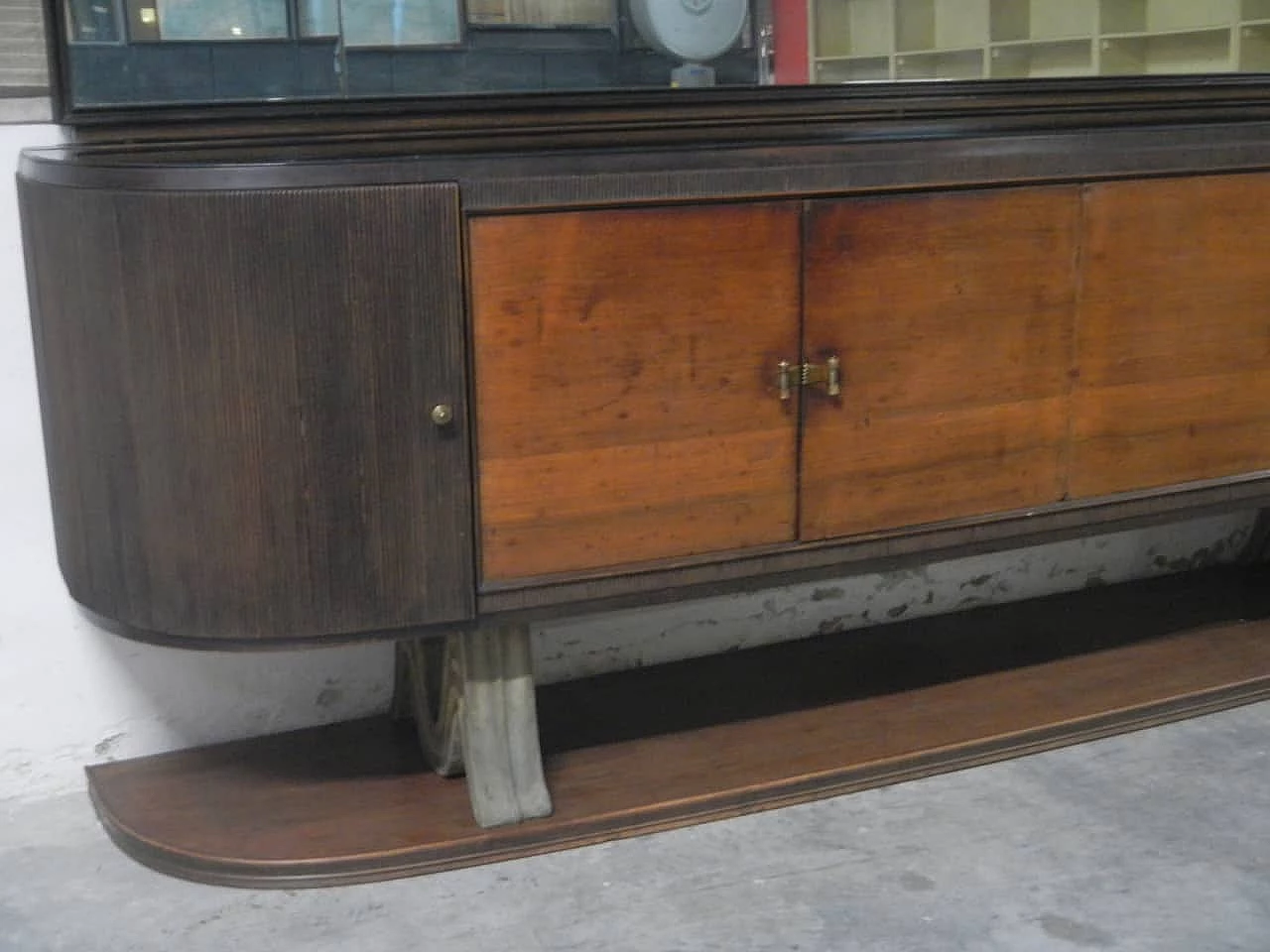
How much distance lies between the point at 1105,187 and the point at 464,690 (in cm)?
92

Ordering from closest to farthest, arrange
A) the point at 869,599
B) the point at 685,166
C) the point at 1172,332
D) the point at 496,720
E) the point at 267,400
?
1. the point at 267,400
2. the point at 685,166
3. the point at 496,720
4. the point at 1172,332
5. the point at 869,599

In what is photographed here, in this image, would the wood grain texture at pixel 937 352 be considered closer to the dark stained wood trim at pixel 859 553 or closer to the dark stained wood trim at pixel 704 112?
the dark stained wood trim at pixel 859 553

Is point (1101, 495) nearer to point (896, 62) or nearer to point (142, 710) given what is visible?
point (896, 62)

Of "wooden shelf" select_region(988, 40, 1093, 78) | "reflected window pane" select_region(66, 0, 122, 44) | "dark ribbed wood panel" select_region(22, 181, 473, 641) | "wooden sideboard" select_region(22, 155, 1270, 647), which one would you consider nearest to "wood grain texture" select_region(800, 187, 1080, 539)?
"wooden sideboard" select_region(22, 155, 1270, 647)

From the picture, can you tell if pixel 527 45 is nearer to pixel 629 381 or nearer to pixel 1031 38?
pixel 629 381

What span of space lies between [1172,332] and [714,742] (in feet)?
2.42

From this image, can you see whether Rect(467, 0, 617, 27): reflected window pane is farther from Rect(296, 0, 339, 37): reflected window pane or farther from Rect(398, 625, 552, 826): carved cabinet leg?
Rect(398, 625, 552, 826): carved cabinet leg

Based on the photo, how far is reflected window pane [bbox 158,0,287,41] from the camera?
5.42ft

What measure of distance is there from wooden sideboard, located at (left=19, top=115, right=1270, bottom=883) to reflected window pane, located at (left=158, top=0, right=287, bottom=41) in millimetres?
134

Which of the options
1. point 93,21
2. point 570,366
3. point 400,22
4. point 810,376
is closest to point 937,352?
point 810,376

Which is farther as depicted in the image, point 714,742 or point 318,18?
point 714,742

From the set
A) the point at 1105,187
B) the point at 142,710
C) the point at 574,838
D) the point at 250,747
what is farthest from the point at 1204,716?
the point at 142,710

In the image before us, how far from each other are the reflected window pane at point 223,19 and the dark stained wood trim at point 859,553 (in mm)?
639

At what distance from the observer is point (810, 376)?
168cm
